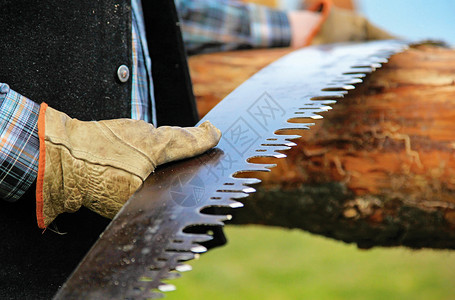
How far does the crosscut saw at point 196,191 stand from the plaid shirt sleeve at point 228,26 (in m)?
0.57

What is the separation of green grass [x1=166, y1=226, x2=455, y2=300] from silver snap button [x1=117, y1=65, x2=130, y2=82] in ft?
3.54

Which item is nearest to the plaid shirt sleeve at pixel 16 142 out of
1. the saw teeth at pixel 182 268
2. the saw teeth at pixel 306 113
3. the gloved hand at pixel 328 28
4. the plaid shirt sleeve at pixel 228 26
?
the saw teeth at pixel 182 268

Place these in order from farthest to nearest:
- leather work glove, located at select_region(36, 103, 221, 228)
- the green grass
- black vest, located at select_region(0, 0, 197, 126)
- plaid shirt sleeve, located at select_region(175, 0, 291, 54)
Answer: the green grass, plaid shirt sleeve, located at select_region(175, 0, 291, 54), black vest, located at select_region(0, 0, 197, 126), leather work glove, located at select_region(36, 103, 221, 228)

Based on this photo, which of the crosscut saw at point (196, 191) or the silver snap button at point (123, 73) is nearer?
the crosscut saw at point (196, 191)

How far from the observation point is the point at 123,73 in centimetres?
131

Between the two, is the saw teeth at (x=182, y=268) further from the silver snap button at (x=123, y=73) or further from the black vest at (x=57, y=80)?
→ the silver snap button at (x=123, y=73)

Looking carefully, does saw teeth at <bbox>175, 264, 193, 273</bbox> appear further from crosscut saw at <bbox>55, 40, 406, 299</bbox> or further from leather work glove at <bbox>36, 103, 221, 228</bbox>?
leather work glove at <bbox>36, 103, 221, 228</bbox>

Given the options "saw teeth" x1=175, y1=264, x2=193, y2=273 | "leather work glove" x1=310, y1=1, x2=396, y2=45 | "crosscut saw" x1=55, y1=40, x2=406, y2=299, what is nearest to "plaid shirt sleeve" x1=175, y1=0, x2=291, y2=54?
"leather work glove" x1=310, y1=1, x2=396, y2=45

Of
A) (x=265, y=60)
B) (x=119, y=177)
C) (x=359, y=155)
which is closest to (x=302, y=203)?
(x=359, y=155)

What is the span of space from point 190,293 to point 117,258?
1.75 metres

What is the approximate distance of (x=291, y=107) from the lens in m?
1.35

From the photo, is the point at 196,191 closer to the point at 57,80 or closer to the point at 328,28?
the point at 57,80

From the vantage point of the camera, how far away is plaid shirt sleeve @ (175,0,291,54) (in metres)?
2.11

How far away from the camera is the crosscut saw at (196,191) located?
88 cm
